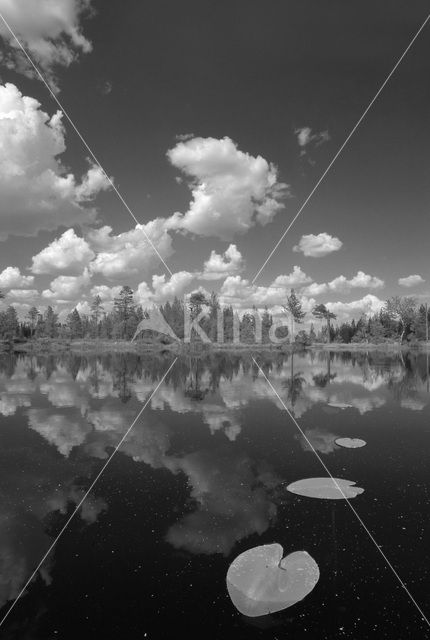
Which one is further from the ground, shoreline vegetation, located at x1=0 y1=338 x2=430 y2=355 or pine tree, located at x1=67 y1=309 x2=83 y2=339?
pine tree, located at x1=67 y1=309 x2=83 y2=339

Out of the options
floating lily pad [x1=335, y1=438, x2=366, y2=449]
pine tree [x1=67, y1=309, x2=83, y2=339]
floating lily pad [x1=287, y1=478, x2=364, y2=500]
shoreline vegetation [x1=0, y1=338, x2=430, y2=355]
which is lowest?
shoreline vegetation [x1=0, y1=338, x2=430, y2=355]

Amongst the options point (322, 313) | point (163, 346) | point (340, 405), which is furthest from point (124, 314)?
point (340, 405)

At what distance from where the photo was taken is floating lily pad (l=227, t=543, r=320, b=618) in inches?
216

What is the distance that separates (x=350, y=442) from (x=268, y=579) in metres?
7.91

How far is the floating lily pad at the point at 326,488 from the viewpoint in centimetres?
888

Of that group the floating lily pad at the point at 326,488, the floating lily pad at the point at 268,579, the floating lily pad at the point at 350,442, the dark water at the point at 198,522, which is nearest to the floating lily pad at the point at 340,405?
the dark water at the point at 198,522

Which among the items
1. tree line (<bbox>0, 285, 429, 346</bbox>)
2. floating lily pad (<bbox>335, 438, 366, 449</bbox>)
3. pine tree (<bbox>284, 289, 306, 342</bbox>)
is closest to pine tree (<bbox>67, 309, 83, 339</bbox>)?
tree line (<bbox>0, 285, 429, 346</bbox>)

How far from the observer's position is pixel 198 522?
7.79 meters

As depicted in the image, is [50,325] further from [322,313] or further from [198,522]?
[198,522]

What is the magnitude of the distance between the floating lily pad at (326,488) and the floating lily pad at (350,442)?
300cm

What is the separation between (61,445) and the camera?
42.5 ft

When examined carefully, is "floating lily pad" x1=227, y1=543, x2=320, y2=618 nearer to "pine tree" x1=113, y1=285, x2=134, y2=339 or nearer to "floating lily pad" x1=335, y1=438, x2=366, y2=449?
"floating lily pad" x1=335, y1=438, x2=366, y2=449

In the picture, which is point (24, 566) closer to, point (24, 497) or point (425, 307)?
point (24, 497)

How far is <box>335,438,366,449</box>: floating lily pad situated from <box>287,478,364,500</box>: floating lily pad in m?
3.00
